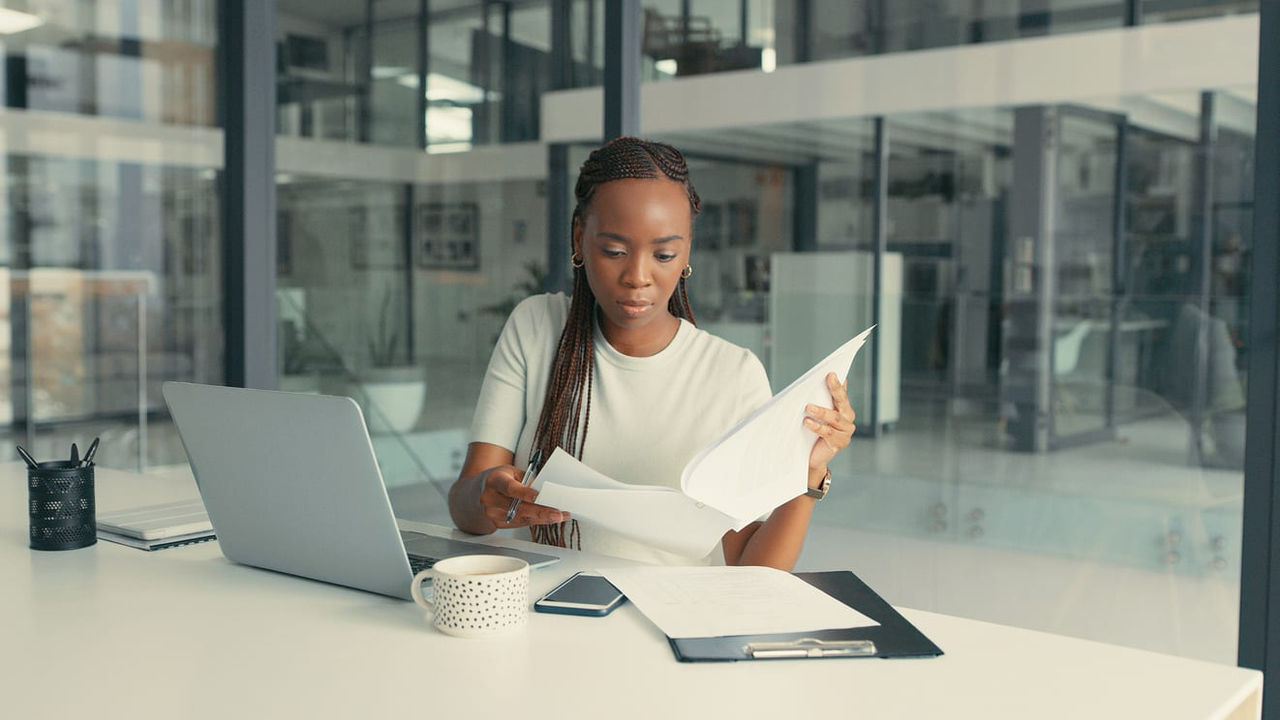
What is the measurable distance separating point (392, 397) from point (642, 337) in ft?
11.4

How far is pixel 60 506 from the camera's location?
1.60 metres

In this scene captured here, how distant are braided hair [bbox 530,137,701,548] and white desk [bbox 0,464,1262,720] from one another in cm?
56

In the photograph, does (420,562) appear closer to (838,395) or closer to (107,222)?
(838,395)

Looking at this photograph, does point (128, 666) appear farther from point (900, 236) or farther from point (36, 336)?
point (36, 336)

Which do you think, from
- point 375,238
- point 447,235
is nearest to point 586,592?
point 447,235

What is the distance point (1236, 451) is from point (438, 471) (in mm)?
3416

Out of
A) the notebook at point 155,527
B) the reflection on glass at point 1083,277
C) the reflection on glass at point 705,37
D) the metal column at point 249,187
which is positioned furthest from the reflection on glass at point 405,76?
the notebook at point 155,527

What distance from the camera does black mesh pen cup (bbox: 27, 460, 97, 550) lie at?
1.59 meters

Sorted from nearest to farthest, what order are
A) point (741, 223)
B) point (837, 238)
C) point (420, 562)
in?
point (420, 562), point (837, 238), point (741, 223)

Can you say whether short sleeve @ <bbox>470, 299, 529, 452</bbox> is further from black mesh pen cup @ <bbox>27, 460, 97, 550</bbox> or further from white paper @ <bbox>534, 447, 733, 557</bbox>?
black mesh pen cup @ <bbox>27, 460, 97, 550</bbox>

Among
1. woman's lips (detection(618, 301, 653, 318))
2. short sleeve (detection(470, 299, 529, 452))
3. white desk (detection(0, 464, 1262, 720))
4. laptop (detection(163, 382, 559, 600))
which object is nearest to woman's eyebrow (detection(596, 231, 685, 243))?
woman's lips (detection(618, 301, 653, 318))

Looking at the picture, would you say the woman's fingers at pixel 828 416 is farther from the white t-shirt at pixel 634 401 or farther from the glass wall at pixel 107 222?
the glass wall at pixel 107 222

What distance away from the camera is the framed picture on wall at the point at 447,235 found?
4.74 meters

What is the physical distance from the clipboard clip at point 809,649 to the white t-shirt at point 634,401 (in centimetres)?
67
